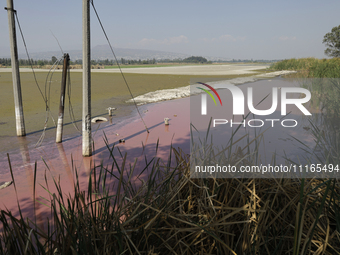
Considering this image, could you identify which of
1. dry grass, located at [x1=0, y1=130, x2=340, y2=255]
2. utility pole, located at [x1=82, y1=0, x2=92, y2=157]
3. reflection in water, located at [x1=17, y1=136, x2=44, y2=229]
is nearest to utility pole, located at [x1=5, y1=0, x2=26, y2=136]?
reflection in water, located at [x1=17, y1=136, x2=44, y2=229]

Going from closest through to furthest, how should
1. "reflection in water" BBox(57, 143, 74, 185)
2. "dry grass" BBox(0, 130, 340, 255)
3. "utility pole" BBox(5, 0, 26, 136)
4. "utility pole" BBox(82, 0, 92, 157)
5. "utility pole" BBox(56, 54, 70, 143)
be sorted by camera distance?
"dry grass" BBox(0, 130, 340, 255) → "reflection in water" BBox(57, 143, 74, 185) → "utility pole" BBox(82, 0, 92, 157) → "utility pole" BBox(56, 54, 70, 143) → "utility pole" BBox(5, 0, 26, 136)

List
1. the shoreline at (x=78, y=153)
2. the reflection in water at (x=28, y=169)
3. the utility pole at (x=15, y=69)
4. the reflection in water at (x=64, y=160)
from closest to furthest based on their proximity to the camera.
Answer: the reflection in water at (x=28, y=169) → the shoreline at (x=78, y=153) → the reflection in water at (x=64, y=160) → the utility pole at (x=15, y=69)

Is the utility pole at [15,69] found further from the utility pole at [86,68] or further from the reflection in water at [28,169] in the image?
the utility pole at [86,68]

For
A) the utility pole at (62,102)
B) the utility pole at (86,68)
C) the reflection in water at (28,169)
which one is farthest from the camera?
the utility pole at (62,102)

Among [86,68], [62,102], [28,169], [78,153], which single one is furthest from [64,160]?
[86,68]

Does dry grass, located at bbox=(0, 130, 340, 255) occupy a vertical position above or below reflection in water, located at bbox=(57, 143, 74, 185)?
above

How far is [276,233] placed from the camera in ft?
7.40

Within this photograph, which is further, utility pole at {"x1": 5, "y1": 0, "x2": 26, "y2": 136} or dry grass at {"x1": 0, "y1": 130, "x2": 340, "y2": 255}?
utility pole at {"x1": 5, "y1": 0, "x2": 26, "y2": 136}

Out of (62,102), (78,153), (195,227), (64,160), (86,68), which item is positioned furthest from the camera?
(62,102)

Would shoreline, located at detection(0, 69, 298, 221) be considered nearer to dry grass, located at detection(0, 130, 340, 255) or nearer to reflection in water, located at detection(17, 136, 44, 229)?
reflection in water, located at detection(17, 136, 44, 229)

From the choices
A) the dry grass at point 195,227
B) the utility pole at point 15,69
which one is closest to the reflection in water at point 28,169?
the utility pole at point 15,69

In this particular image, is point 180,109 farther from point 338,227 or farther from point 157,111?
point 338,227

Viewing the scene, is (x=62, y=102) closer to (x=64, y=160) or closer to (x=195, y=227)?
(x=64, y=160)

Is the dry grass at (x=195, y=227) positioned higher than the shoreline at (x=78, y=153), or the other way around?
the dry grass at (x=195, y=227)
